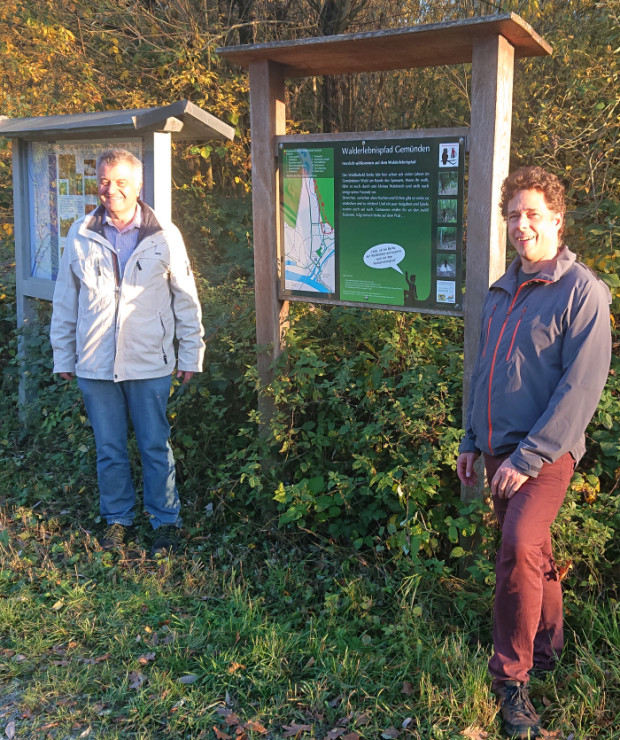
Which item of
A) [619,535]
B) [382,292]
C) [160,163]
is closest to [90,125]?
[160,163]

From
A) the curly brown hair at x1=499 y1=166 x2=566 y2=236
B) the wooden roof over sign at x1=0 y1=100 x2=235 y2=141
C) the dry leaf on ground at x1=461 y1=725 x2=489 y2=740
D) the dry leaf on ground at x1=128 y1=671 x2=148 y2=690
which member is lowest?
the dry leaf on ground at x1=128 y1=671 x2=148 y2=690

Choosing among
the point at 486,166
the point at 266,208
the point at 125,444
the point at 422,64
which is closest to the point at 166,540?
the point at 125,444

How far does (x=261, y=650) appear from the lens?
3654 millimetres

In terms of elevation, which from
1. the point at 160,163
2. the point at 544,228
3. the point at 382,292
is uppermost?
the point at 160,163

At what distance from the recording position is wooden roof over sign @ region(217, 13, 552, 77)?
149 inches

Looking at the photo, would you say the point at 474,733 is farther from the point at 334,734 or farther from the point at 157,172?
the point at 157,172

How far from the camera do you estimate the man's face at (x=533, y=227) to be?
3.15 meters

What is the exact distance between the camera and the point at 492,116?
3.83 m

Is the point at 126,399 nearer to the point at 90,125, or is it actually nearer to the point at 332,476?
the point at 332,476

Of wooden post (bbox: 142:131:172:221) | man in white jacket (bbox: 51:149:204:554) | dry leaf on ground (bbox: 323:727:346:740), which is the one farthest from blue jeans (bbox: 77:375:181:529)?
dry leaf on ground (bbox: 323:727:346:740)

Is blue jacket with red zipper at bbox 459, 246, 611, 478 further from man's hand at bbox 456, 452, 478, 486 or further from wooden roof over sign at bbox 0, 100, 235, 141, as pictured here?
wooden roof over sign at bbox 0, 100, 235, 141

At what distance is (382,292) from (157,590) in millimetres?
2066

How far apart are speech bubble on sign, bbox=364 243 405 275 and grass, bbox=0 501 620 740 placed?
1644 millimetres

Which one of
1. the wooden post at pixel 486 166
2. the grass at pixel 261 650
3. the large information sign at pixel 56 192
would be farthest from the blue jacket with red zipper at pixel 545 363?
the large information sign at pixel 56 192
